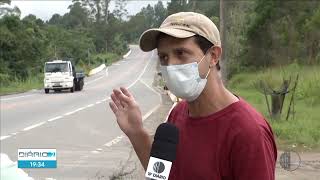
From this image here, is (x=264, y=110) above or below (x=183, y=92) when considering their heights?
below

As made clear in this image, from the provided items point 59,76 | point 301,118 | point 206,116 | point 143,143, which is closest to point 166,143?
point 206,116

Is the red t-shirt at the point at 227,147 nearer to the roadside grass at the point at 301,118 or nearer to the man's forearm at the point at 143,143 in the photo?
the man's forearm at the point at 143,143

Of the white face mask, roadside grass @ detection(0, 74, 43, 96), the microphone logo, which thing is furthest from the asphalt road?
roadside grass @ detection(0, 74, 43, 96)

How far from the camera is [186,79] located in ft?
8.32

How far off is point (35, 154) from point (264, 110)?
537 inches

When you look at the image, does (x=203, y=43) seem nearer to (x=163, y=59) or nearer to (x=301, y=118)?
(x=163, y=59)

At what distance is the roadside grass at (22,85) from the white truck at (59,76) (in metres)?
3.54

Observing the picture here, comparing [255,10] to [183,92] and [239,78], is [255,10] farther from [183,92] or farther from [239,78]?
[183,92]

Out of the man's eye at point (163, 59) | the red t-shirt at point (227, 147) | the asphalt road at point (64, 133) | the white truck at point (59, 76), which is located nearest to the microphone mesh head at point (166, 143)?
the red t-shirt at point (227, 147)

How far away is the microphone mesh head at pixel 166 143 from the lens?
2455 mm

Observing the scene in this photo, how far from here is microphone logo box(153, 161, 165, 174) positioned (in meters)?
2.39

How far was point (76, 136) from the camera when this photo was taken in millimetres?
14336

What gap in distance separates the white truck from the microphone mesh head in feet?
111

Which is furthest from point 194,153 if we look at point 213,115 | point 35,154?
point 35,154
